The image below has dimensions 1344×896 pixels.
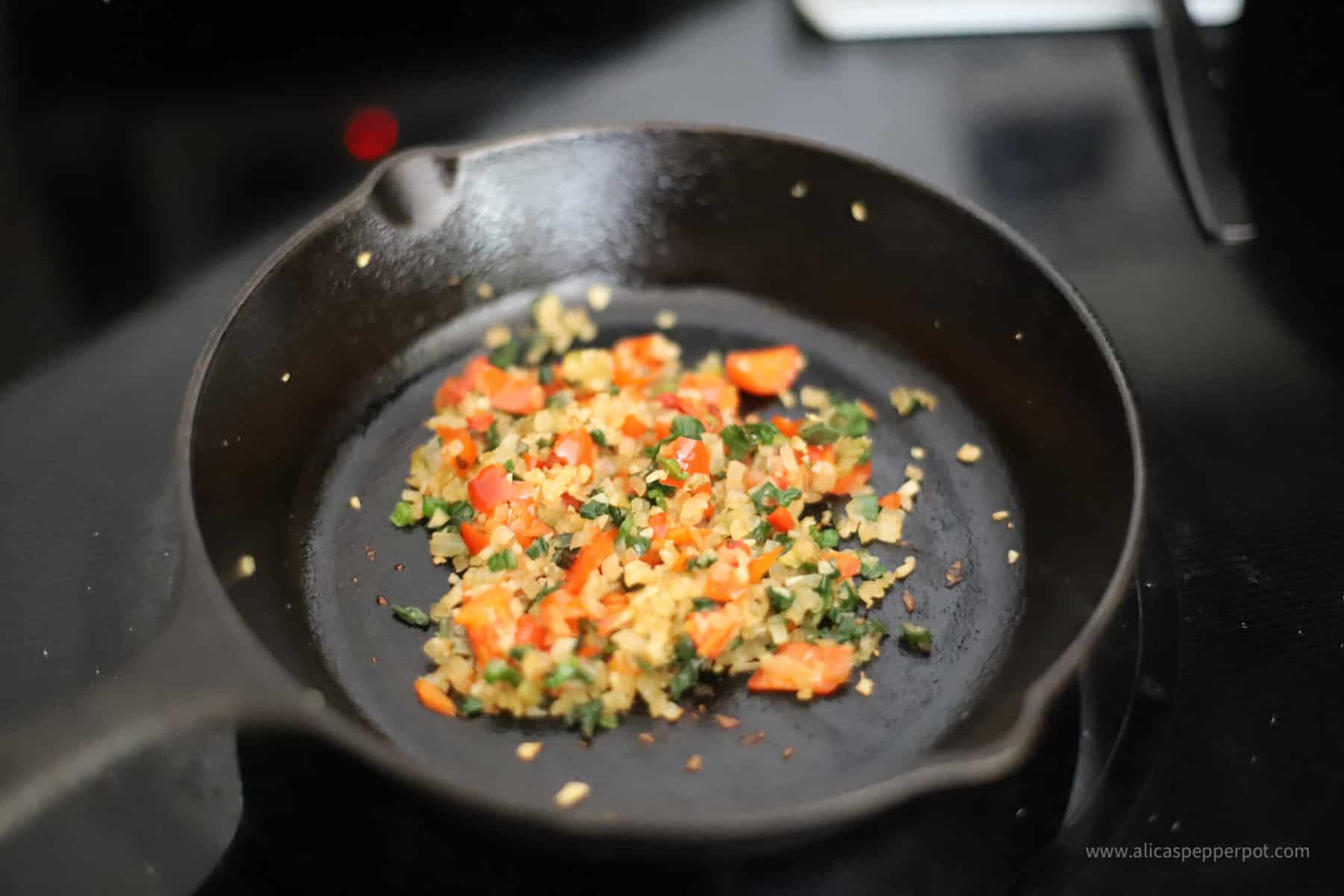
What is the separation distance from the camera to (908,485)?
134 cm

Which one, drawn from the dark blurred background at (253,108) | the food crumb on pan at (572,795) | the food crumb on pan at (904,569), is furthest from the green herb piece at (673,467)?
the dark blurred background at (253,108)

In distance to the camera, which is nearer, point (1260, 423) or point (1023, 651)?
point (1023, 651)

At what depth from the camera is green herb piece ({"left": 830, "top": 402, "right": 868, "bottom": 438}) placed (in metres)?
1.38

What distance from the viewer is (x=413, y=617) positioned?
118 cm

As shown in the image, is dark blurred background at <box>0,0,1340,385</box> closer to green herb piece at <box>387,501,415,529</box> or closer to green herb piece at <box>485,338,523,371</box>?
green herb piece at <box>485,338,523,371</box>

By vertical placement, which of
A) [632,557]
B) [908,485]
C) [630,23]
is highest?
[630,23]

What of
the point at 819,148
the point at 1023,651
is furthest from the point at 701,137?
the point at 1023,651

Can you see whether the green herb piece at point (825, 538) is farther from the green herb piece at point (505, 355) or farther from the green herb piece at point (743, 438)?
the green herb piece at point (505, 355)

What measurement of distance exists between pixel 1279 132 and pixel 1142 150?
234mm

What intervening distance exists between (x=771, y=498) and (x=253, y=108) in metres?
1.14

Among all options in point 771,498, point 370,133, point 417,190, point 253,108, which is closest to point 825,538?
point 771,498

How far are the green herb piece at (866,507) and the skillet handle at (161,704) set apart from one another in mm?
669

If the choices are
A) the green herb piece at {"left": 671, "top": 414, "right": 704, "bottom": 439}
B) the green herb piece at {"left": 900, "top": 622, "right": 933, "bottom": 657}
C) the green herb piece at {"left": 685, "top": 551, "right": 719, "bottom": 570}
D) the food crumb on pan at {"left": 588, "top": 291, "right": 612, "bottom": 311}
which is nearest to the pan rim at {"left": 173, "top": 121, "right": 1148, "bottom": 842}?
the green herb piece at {"left": 900, "top": 622, "right": 933, "bottom": 657}

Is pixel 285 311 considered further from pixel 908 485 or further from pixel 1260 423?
pixel 1260 423
